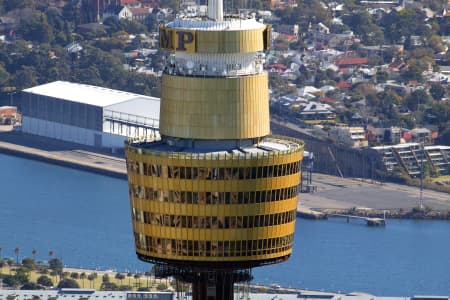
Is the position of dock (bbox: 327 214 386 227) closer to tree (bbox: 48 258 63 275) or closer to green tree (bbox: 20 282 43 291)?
tree (bbox: 48 258 63 275)

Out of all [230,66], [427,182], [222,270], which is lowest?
[427,182]

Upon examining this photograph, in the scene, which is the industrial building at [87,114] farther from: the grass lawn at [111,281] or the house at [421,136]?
the grass lawn at [111,281]

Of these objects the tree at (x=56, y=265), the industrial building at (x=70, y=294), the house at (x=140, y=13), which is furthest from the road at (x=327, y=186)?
the house at (x=140, y=13)

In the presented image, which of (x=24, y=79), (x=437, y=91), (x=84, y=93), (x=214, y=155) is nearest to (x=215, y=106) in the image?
(x=214, y=155)

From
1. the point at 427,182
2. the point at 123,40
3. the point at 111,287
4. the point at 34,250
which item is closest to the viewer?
the point at 111,287

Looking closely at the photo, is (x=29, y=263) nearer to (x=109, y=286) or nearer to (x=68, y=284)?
(x=68, y=284)

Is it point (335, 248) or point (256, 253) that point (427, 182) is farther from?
point (256, 253)

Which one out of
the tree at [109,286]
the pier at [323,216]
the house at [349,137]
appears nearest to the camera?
the tree at [109,286]

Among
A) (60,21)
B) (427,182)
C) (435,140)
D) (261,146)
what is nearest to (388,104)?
(435,140)
